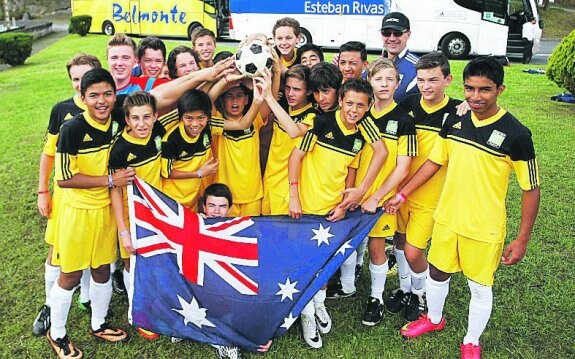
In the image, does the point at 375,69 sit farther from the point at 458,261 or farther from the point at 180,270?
the point at 180,270

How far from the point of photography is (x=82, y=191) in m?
3.65

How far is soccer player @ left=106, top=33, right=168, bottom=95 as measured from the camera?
13.8 feet

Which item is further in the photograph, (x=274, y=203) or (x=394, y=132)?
(x=274, y=203)

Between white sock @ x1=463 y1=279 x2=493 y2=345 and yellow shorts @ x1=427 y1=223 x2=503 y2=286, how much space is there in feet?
0.19

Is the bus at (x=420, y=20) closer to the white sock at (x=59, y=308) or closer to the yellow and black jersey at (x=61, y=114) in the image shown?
the yellow and black jersey at (x=61, y=114)

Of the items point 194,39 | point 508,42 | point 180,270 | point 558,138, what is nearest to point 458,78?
point 558,138

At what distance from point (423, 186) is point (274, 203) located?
1.21m

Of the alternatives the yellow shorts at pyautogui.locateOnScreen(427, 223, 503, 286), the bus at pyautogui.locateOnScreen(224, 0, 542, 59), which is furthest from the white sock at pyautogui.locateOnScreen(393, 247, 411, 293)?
the bus at pyautogui.locateOnScreen(224, 0, 542, 59)

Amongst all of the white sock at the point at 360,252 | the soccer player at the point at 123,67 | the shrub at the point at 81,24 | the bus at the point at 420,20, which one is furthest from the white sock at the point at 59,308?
the shrub at the point at 81,24

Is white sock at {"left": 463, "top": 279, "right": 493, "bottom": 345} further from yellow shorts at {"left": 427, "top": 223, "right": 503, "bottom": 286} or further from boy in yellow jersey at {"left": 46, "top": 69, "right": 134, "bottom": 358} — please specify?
boy in yellow jersey at {"left": 46, "top": 69, "right": 134, "bottom": 358}

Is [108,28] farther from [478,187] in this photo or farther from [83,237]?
[478,187]

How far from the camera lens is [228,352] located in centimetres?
387

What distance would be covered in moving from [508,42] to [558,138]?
449 inches

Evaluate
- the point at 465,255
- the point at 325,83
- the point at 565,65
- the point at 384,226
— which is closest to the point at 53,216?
the point at 325,83
